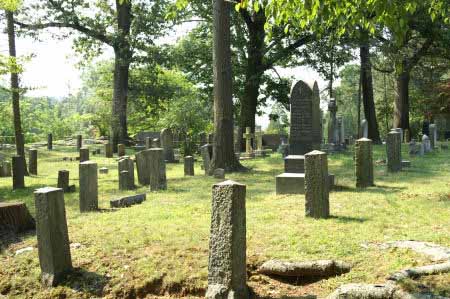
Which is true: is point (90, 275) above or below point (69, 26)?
below

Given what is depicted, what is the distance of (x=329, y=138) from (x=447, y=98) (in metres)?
15.7

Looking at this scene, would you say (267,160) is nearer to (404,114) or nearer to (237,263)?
(404,114)

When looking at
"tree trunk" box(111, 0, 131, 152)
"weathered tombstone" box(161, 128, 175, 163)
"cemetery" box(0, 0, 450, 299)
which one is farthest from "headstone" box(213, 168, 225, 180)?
"tree trunk" box(111, 0, 131, 152)

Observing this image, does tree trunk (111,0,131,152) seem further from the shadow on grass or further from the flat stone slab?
the shadow on grass

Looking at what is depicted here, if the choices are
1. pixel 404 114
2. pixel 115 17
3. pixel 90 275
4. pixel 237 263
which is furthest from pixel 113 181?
pixel 404 114

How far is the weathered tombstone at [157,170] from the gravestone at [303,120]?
11.4 ft

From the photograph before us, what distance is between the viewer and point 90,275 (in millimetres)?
6660

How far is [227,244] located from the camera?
18.7 feet

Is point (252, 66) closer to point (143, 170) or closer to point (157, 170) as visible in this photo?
point (143, 170)

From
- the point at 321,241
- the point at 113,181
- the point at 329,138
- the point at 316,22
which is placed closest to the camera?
the point at 316,22

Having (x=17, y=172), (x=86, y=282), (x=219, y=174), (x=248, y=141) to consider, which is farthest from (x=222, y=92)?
(x=86, y=282)

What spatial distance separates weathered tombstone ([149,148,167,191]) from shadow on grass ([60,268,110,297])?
6193mm

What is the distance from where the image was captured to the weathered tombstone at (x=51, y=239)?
660 cm

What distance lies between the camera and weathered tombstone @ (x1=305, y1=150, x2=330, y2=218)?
8633 millimetres
